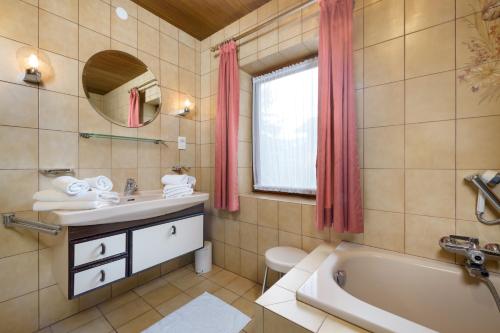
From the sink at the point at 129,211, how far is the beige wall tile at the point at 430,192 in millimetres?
1460

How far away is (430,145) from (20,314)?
2649mm

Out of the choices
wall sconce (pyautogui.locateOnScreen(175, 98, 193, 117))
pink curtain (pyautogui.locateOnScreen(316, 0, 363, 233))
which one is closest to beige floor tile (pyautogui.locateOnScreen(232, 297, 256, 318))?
pink curtain (pyautogui.locateOnScreen(316, 0, 363, 233))

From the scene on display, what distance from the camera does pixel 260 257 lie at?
185cm

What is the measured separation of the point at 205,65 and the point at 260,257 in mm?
2060

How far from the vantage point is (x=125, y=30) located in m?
1.73

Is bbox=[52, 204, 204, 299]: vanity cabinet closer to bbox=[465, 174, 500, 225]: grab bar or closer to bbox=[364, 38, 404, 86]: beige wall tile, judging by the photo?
bbox=[364, 38, 404, 86]: beige wall tile

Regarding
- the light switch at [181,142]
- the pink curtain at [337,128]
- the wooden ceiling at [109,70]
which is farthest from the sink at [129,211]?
the pink curtain at [337,128]

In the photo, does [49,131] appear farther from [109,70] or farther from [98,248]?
[98,248]

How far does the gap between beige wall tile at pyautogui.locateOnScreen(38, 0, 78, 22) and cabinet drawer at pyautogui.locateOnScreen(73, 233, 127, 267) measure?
1.53 meters

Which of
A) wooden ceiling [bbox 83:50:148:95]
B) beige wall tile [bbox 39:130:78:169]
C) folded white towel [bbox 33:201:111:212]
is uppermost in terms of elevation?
wooden ceiling [bbox 83:50:148:95]

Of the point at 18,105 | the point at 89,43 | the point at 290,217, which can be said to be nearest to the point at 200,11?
the point at 89,43

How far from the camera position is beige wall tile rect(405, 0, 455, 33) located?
43.9 inches

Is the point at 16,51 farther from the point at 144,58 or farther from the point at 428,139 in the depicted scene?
the point at 428,139

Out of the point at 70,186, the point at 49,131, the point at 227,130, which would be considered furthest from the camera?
the point at 227,130
